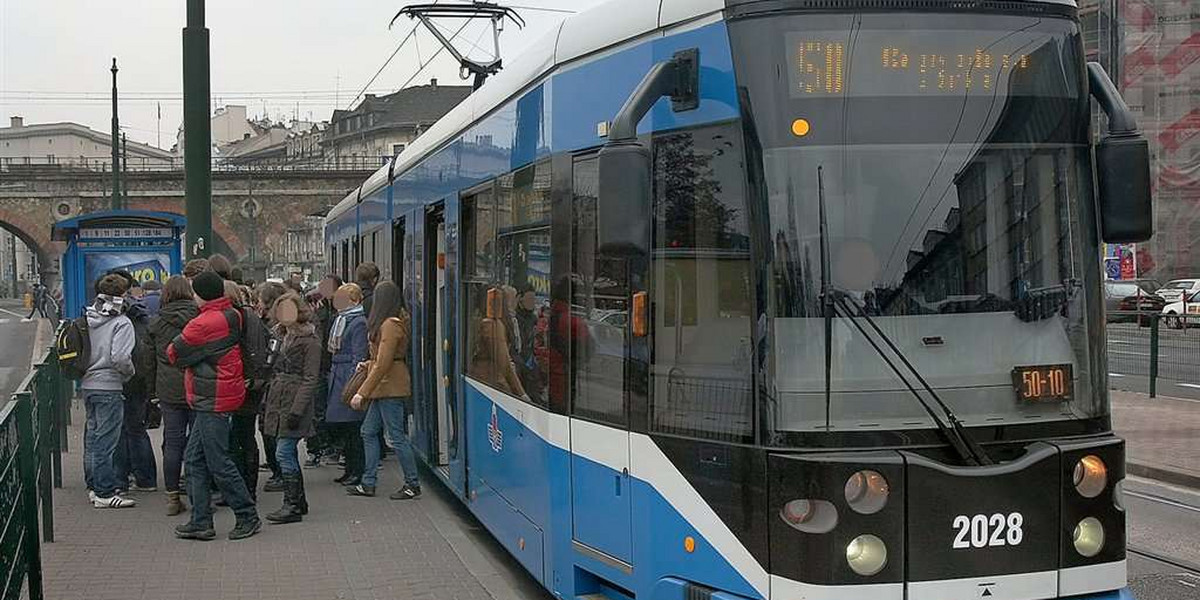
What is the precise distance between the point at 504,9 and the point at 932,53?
39.0ft

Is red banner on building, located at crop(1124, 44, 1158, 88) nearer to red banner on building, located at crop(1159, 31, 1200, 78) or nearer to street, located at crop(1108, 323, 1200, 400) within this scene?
A: red banner on building, located at crop(1159, 31, 1200, 78)

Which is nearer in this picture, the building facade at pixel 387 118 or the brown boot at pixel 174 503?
the brown boot at pixel 174 503

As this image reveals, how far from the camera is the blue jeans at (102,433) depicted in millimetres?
9562

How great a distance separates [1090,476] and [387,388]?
6.13m

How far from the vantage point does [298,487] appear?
9.51 m

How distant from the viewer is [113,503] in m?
A: 9.81

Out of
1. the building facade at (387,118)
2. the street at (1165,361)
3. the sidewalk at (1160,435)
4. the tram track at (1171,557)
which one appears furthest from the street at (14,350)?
the building facade at (387,118)

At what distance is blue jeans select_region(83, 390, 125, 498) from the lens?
9.56 metres

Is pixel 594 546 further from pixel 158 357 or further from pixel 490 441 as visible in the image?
pixel 158 357

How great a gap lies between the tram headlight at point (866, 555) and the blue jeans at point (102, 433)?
657 cm

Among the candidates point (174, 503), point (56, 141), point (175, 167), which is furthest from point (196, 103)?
point (56, 141)

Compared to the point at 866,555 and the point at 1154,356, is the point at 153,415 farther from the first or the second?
the point at 1154,356

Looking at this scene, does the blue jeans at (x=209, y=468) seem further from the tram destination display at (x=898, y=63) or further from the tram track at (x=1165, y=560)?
the tram track at (x=1165, y=560)

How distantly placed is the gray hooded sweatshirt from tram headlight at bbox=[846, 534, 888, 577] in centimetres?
643
